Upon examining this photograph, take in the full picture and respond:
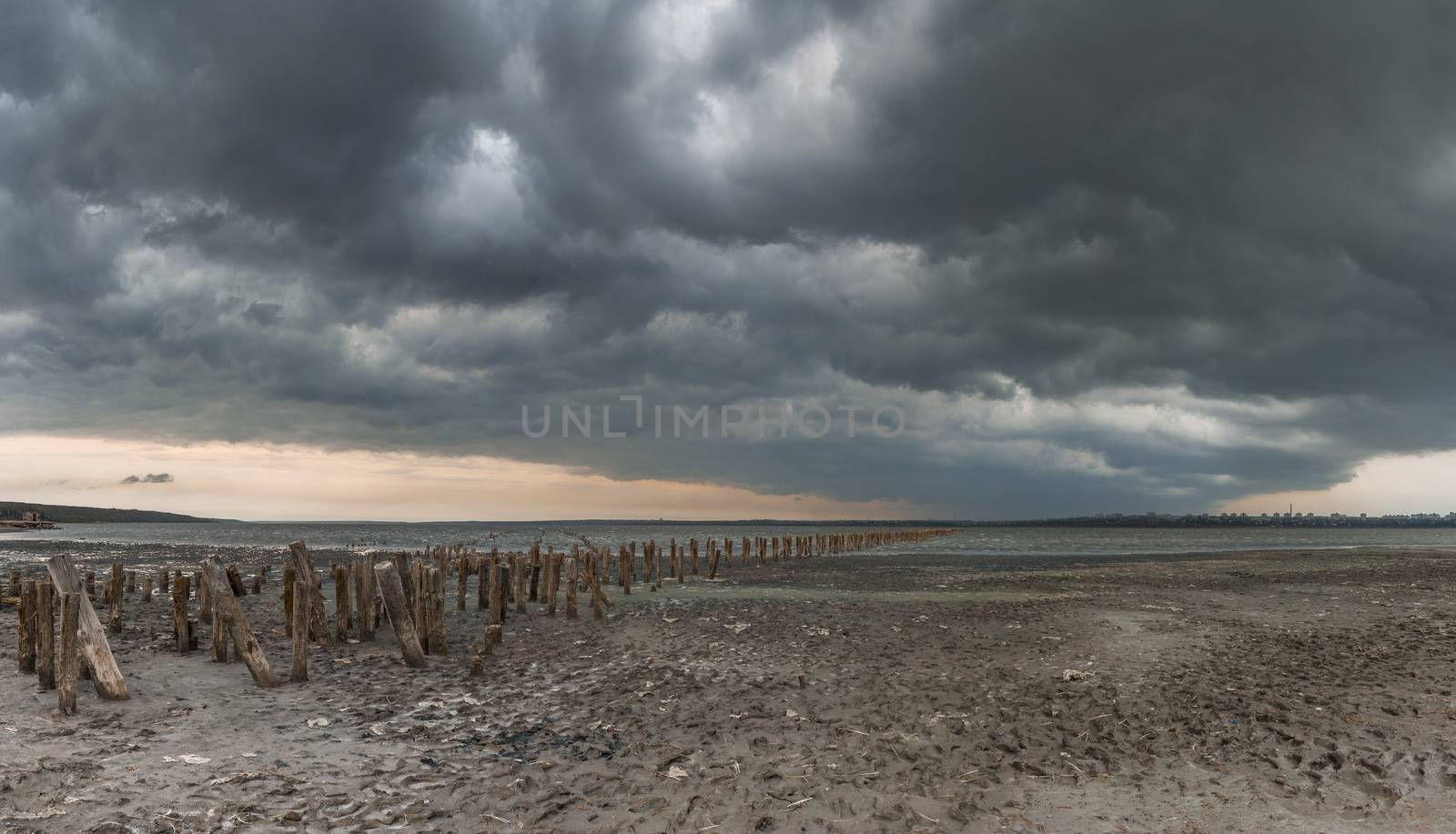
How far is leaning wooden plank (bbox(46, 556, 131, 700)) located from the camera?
33.0ft

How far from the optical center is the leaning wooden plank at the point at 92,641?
33.0ft

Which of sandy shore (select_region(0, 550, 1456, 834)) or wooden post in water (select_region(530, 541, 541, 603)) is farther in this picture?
wooden post in water (select_region(530, 541, 541, 603))

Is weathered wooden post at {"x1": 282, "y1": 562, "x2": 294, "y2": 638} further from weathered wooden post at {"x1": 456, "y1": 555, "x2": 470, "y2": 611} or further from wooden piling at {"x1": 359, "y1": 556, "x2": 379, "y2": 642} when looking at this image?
weathered wooden post at {"x1": 456, "y1": 555, "x2": 470, "y2": 611}

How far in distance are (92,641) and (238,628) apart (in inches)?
66.9

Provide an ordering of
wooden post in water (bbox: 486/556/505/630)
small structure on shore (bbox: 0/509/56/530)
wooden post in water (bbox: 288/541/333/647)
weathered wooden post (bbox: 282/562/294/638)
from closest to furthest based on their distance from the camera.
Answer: wooden post in water (bbox: 288/541/333/647) < weathered wooden post (bbox: 282/562/294/638) < wooden post in water (bbox: 486/556/505/630) < small structure on shore (bbox: 0/509/56/530)

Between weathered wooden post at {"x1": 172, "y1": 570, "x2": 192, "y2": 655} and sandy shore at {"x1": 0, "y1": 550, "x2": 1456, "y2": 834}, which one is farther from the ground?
weathered wooden post at {"x1": 172, "y1": 570, "x2": 192, "y2": 655}

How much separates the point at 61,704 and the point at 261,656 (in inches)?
93.2

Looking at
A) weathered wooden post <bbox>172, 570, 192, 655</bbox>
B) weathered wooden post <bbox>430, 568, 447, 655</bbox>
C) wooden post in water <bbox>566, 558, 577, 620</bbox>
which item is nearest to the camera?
weathered wooden post <bbox>172, 570, 192, 655</bbox>

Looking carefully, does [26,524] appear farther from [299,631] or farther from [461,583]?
[299,631]

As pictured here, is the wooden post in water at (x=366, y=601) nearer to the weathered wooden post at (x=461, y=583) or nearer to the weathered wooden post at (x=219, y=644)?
the weathered wooden post at (x=219, y=644)

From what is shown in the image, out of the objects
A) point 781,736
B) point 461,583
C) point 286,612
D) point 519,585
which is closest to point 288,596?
point 286,612

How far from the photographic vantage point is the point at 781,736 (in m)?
9.05

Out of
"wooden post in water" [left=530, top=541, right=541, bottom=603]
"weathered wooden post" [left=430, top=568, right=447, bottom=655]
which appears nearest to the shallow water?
"wooden post in water" [left=530, top=541, right=541, bottom=603]

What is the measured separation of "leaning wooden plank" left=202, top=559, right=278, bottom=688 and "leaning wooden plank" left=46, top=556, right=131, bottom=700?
1.39 metres
